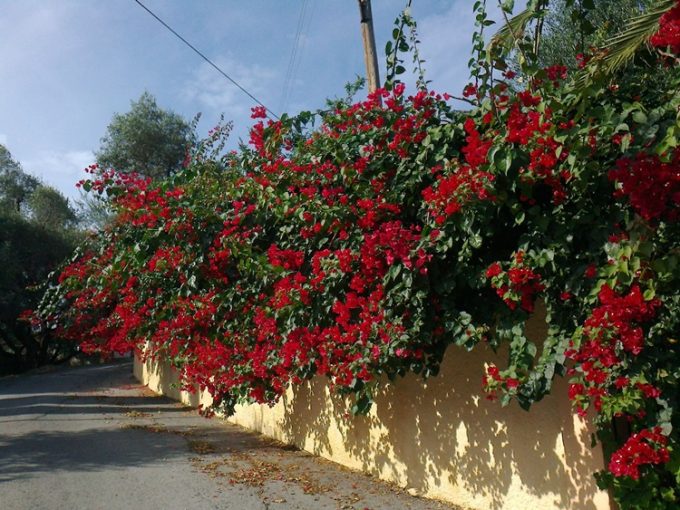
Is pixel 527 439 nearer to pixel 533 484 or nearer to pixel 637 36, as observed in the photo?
pixel 533 484

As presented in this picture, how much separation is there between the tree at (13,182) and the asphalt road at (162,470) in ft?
65.3

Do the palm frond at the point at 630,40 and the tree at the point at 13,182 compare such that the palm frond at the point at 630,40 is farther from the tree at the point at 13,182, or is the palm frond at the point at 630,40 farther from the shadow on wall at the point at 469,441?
the tree at the point at 13,182

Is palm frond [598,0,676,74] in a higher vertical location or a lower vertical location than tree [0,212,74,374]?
lower

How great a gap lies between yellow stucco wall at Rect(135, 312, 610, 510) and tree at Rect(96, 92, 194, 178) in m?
19.5

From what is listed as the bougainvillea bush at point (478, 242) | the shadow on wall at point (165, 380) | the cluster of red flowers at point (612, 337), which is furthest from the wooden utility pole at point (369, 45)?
the shadow on wall at point (165, 380)

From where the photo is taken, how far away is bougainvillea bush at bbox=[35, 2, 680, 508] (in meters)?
3.65

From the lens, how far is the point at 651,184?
3502mm

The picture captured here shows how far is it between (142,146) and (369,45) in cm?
1923

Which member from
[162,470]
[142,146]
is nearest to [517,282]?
[162,470]

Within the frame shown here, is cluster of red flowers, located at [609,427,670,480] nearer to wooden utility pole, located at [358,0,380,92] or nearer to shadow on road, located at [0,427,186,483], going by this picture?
wooden utility pole, located at [358,0,380,92]

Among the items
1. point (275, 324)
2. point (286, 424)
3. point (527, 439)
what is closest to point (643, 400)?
point (527, 439)

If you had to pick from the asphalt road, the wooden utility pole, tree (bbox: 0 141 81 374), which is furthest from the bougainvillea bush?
tree (bbox: 0 141 81 374)

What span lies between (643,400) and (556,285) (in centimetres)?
93

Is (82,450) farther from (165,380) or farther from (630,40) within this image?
(165,380)
